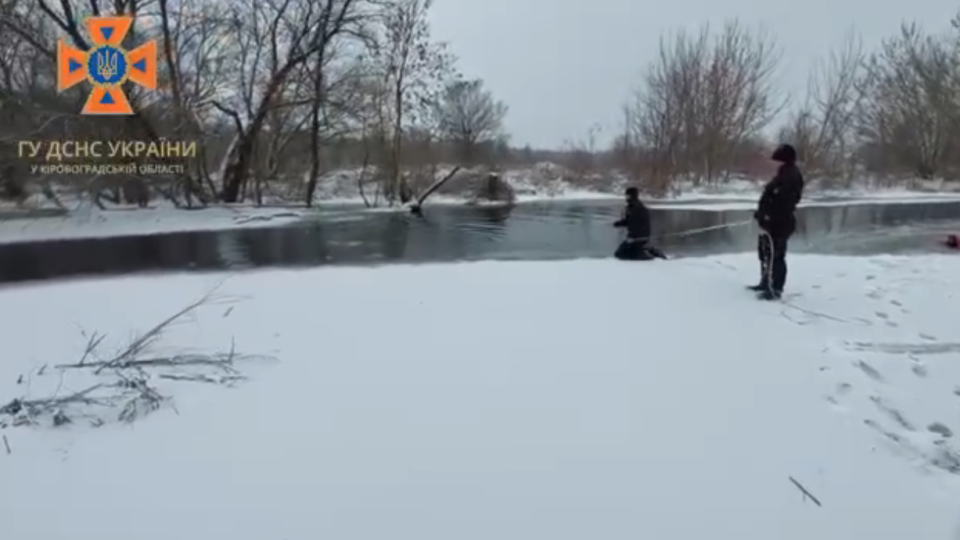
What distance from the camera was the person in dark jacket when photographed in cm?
688

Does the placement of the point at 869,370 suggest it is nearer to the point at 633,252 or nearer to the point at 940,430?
the point at 940,430

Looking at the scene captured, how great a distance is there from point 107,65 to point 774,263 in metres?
21.5

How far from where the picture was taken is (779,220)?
697cm

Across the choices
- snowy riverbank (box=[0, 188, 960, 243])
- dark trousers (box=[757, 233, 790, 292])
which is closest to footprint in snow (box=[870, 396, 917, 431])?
dark trousers (box=[757, 233, 790, 292])

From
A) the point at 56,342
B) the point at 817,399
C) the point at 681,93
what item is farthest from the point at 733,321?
the point at 681,93

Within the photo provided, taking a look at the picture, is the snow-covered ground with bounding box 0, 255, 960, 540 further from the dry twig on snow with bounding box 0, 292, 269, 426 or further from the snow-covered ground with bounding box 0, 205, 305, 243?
the snow-covered ground with bounding box 0, 205, 305, 243

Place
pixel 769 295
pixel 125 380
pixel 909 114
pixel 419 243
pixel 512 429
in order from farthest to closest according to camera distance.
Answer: pixel 909 114
pixel 419 243
pixel 769 295
pixel 125 380
pixel 512 429

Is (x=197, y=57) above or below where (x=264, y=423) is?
above

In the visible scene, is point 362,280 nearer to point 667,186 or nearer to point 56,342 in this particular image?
point 56,342

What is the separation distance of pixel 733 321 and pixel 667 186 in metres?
32.1

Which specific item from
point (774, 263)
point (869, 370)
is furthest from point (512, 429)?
point (774, 263)

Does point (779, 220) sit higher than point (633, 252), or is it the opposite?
point (779, 220)

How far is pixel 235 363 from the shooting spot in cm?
453

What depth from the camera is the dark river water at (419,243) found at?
10.7 m
